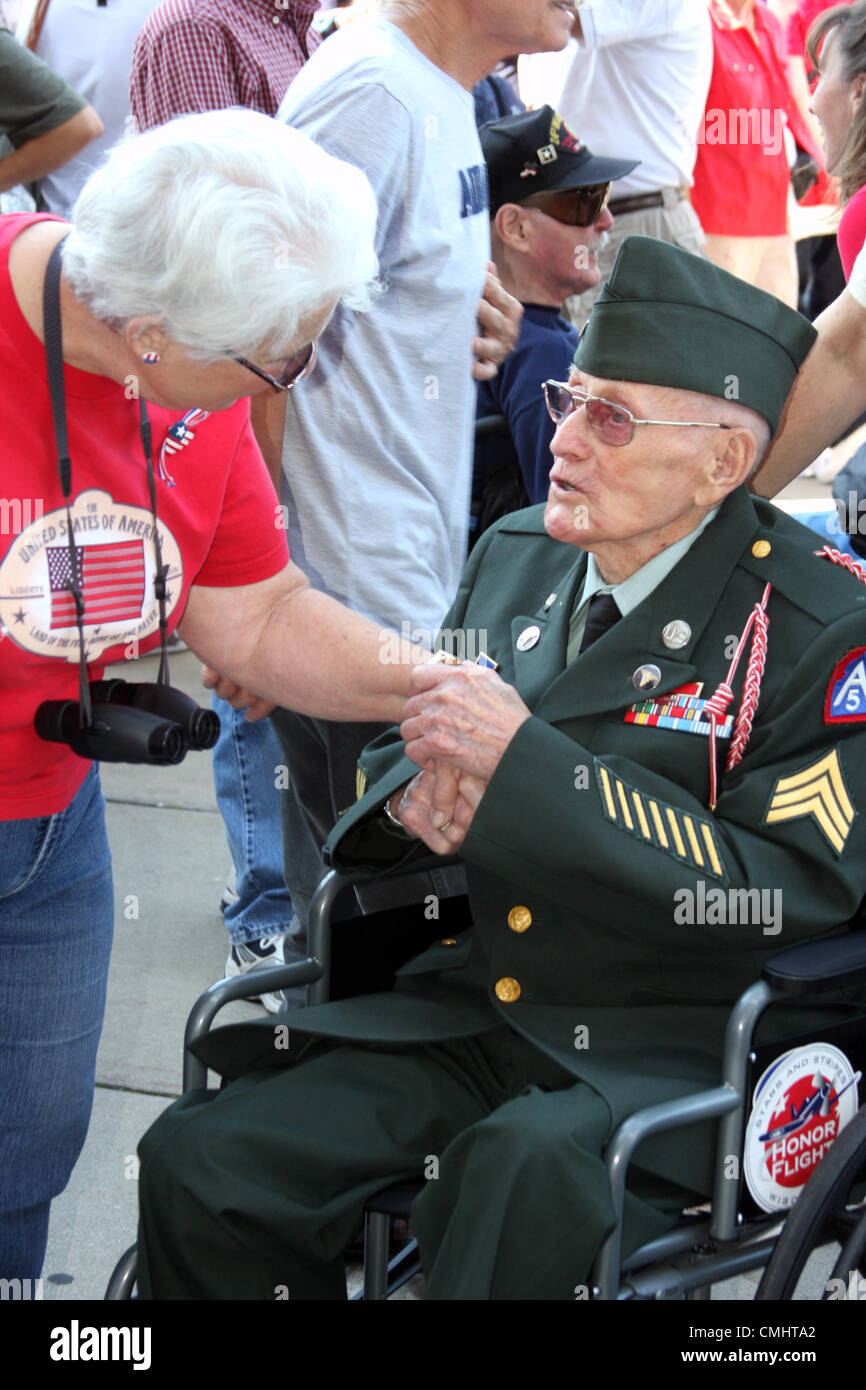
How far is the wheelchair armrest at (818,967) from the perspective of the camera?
5.59 ft

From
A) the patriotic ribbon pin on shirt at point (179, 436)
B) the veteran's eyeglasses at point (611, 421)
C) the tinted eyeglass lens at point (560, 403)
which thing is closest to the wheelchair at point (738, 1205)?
the veteran's eyeglasses at point (611, 421)

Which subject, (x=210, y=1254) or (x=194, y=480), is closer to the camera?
(x=210, y=1254)

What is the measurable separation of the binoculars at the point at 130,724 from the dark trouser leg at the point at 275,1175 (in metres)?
0.45

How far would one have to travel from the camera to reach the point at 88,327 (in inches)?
67.6

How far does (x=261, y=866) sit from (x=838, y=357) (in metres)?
1.71

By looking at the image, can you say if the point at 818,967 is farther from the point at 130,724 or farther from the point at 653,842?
the point at 130,724

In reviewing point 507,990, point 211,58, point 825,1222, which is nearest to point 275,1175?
point 507,990

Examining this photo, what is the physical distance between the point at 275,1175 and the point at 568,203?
6.34 feet

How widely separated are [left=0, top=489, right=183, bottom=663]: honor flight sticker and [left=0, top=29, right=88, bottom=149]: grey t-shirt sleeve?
168 centimetres

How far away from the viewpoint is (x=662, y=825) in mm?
1806

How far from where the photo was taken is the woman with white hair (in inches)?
65.9

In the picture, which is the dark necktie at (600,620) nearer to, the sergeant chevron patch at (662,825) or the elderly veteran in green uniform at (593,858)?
the elderly veteran in green uniform at (593,858)
